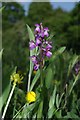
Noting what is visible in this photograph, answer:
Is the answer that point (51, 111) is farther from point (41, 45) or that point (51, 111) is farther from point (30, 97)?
point (41, 45)

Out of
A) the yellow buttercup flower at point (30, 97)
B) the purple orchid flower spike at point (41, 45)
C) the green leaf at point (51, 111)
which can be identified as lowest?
the green leaf at point (51, 111)

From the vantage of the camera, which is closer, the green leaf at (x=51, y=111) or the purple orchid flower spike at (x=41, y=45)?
the purple orchid flower spike at (x=41, y=45)

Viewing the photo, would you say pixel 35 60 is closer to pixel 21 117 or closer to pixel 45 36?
pixel 45 36

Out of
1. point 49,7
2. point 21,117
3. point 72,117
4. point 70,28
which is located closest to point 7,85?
point 21,117

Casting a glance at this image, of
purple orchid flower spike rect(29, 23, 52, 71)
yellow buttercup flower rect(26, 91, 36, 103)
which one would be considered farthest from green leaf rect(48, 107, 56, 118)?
purple orchid flower spike rect(29, 23, 52, 71)

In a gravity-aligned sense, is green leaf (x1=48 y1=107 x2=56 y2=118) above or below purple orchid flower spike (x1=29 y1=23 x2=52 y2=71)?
below

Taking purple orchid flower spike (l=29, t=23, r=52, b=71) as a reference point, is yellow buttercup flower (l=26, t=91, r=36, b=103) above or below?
below

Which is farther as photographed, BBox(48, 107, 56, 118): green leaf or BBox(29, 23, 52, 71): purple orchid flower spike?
BBox(48, 107, 56, 118): green leaf

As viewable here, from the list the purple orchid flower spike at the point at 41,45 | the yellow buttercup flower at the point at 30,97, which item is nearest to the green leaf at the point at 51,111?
the yellow buttercup flower at the point at 30,97

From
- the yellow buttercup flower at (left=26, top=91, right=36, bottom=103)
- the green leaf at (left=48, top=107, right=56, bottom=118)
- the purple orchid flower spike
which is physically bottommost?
the green leaf at (left=48, top=107, right=56, bottom=118)

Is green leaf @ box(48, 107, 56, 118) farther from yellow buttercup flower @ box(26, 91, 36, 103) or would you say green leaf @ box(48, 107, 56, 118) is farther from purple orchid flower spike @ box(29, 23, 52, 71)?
purple orchid flower spike @ box(29, 23, 52, 71)

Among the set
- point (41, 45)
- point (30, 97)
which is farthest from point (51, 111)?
point (41, 45)

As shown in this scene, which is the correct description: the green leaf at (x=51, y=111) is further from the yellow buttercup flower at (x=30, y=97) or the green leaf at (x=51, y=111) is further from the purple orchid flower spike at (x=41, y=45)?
the purple orchid flower spike at (x=41, y=45)
